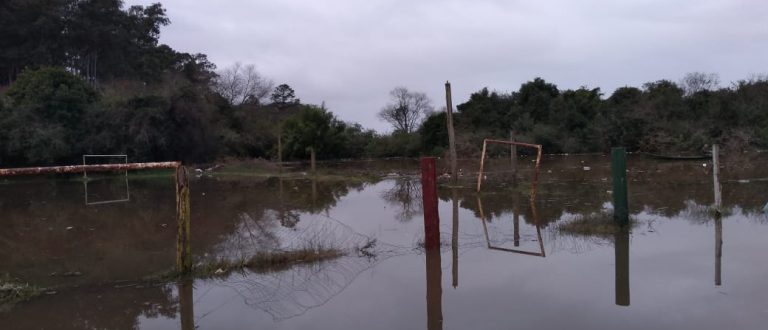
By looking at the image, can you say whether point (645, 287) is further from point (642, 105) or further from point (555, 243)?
point (642, 105)

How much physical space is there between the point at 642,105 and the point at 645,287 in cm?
3499

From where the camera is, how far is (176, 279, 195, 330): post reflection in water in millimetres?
4895

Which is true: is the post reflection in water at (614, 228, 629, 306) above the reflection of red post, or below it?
below

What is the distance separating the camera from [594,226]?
8242 mm

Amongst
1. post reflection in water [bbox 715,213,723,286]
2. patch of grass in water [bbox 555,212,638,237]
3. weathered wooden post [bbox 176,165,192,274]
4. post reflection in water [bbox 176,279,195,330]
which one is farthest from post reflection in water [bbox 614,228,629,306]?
weathered wooden post [bbox 176,165,192,274]

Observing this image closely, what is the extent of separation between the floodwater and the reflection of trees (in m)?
0.17

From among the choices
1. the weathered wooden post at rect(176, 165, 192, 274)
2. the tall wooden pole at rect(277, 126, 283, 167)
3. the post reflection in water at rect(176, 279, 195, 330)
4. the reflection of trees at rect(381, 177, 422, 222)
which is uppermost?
the tall wooden pole at rect(277, 126, 283, 167)

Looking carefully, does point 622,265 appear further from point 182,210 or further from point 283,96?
point 283,96

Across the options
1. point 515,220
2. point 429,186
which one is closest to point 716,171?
point 515,220

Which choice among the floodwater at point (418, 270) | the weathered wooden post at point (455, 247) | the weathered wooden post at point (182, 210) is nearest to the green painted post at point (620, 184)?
the floodwater at point (418, 270)

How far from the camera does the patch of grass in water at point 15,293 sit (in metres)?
5.42

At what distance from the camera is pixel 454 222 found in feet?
32.5

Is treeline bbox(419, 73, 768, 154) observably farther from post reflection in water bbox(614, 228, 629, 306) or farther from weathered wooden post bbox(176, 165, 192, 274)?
weathered wooden post bbox(176, 165, 192, 274)

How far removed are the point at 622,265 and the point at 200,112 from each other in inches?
1124
